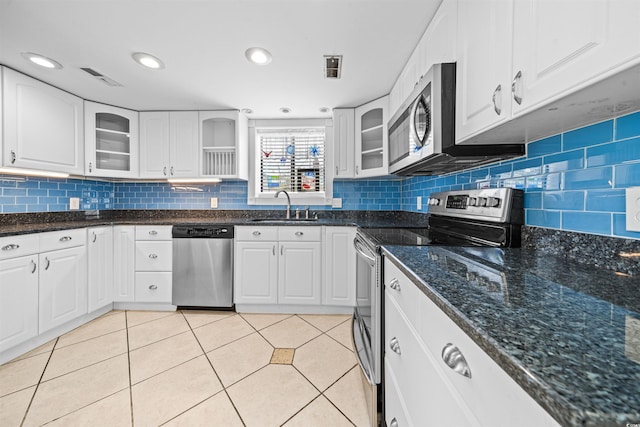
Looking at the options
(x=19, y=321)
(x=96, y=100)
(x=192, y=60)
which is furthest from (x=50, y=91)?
(x=19, y=321)

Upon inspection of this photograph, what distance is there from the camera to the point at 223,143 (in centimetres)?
279

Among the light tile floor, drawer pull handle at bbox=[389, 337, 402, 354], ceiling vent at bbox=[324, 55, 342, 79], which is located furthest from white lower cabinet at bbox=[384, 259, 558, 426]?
ceiling vent at bbox=[324, 55, 342, 79]

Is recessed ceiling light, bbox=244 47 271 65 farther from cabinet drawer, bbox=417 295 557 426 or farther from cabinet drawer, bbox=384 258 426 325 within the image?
cabinet drawer, bbox=417 295 557 426

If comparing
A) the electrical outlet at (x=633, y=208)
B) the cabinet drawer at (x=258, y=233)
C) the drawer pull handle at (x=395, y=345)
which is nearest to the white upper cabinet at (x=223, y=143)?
the cabinet drawer at (x=258, y=233)

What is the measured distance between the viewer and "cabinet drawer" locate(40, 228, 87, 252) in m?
1.88

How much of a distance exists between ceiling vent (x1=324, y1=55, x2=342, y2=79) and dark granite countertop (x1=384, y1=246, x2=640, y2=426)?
1558mm

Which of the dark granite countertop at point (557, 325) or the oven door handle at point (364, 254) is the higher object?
the dark granite countertop at point (557, 325)

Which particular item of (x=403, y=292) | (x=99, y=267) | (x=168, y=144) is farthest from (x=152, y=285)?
(x=403, y=292)

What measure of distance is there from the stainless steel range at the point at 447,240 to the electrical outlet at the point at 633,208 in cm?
37

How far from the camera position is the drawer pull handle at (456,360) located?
483 millimetres

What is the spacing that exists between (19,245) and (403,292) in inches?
99.0

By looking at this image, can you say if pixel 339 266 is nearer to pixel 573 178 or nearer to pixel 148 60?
pixel 573 178

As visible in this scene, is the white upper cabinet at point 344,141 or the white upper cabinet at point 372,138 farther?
the white upper cabinet at point 344,141

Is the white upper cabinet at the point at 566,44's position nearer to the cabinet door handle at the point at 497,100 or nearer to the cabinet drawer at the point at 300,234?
the cabinet door handle at the point at 497,100
